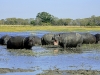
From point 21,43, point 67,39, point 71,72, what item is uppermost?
point 67,39

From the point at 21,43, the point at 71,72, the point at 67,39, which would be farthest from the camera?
the point at 67,39

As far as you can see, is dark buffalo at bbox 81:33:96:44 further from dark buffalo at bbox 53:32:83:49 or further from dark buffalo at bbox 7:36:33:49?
dark buffalo at bbox 7:36:33:49

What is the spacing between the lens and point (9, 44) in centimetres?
2589

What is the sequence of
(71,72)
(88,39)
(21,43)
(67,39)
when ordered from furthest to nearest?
(88,39)
(67,39)
(21,43)
(71,72)

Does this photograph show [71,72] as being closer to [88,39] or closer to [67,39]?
[67,39]

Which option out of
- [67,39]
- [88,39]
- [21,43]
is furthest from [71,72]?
[88,39]

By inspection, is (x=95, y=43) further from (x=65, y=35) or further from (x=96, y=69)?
(x=96, y=69)

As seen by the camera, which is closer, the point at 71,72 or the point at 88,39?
the point at 71,72

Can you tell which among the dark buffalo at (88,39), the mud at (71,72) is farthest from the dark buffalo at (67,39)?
the mud at (71,72)

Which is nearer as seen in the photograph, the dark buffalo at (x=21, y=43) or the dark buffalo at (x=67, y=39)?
the dark buffalo at (x=21, y=43)

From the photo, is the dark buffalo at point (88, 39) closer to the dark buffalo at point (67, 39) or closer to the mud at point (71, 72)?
the dark buffalo at point (67, 39)

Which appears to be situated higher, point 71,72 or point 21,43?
point 21,43

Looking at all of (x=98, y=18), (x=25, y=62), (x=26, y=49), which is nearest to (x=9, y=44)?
(x=26, y=49)

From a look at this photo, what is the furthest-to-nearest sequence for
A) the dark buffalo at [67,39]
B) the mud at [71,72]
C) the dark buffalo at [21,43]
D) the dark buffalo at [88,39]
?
the dark buffalo at [88,39], the dark buffalo at [67,39], the dark buffalo at [21,43], the mud at [71,72]
